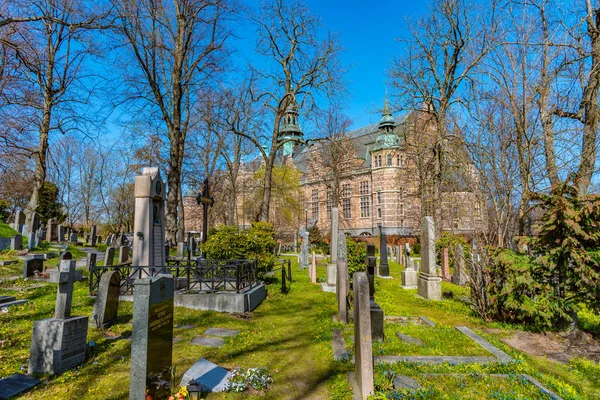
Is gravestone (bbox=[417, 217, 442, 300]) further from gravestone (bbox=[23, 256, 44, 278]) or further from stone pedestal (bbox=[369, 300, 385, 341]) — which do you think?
gravestone (bbox=[23, 256, 44, 278])

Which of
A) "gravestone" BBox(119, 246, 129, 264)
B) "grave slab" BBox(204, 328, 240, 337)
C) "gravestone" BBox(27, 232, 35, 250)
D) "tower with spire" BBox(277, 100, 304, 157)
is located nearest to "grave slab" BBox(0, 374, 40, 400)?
"grave slab" BBox(204, 328, 240, 337)

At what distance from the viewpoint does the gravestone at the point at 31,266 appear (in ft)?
35.2

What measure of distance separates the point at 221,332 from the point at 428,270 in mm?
7187

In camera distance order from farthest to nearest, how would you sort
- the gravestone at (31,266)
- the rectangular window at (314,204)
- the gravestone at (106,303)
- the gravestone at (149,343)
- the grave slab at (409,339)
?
1. the rectangular window at (314,204)
2. the gravestone at (31,266)
3. the gravestone at (106,303)
4. the grave slab at (409,339)
5. the gravestone at (149,343)

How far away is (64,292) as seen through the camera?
4.80m

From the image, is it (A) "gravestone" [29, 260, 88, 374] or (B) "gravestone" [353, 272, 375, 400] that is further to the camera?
(A) "gravestone" [29, 260, 88, 374]

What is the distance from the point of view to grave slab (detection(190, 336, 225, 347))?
577cm

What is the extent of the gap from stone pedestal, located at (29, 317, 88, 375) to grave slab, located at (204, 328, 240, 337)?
7.42ft

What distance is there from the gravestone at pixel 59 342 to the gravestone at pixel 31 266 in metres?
8.08

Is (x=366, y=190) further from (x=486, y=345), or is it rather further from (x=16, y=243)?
(x=486, y=345)

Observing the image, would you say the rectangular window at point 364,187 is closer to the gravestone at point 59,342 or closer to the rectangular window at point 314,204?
the rectangular window at point 314,204

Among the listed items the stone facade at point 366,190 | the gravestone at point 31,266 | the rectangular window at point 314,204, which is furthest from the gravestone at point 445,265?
the rectangular window at point 314,204

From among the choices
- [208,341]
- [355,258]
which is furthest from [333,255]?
[208,341]

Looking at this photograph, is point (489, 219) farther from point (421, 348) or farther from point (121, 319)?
point (121, 319)
